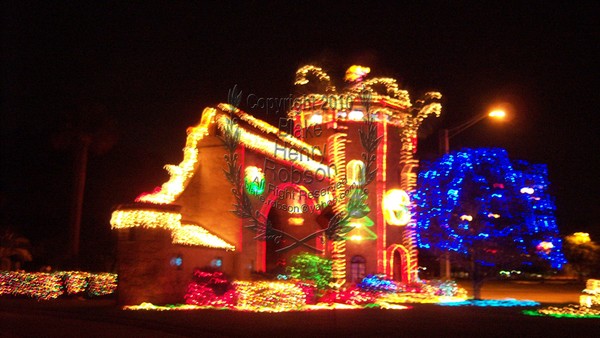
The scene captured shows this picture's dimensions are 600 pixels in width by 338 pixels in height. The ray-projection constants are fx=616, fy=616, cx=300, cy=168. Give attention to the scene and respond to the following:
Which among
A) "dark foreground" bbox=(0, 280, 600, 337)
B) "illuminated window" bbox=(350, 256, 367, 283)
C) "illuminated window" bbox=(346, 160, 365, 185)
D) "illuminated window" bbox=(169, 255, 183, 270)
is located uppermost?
"illuminated window" bbox=(346, 160, 365, 185)

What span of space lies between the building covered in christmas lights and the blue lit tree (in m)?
3.84

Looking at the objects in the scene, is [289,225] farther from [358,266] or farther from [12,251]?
[12,251]

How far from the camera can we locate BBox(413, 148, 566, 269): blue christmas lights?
23.2m

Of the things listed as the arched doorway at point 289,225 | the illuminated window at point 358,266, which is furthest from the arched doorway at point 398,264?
the arched doorway at point 289,225

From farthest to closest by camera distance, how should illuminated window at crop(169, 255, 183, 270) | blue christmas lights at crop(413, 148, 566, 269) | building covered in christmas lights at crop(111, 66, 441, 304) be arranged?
blue christmas lights at crop(413, 148, 566, 269) < illuminated window at crop(169, 255, 183, 270) < building covered in christmas lights at crop(111, 66, 441, 304)

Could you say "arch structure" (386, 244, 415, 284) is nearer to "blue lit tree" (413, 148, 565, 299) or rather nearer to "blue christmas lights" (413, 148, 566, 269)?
"blue lit tree" (413, 148, 565, 299)

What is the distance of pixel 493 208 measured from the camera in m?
23.4

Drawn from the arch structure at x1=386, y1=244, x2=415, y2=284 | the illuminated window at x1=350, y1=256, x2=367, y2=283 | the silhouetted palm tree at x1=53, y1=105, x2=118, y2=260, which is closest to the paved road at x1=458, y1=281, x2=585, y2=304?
the arch structure at x1=386, y1=244, x2=415, y2=284

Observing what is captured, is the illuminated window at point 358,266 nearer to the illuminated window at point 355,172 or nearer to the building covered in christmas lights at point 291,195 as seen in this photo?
the building covered in christmas lights at point 291,195

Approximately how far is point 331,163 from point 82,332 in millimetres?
17815

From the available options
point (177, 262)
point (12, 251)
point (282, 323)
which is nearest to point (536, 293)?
point (177, 262)

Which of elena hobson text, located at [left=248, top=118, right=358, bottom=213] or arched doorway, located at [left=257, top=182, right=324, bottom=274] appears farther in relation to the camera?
arched doorway, located at [left=257, top=182, right=324, bottom=274]

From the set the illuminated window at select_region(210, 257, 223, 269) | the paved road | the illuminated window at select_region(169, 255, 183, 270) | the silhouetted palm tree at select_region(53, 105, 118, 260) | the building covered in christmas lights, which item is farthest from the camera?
the silhouetted palm tree at select_region(53, 105, 118, 260)

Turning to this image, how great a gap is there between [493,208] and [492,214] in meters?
0.23
